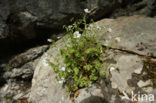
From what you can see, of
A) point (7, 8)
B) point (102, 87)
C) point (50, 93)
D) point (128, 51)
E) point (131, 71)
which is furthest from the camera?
point (7, 8)

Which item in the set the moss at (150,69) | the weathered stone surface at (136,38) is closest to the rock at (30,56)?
the weathered stone surface at (136,38)

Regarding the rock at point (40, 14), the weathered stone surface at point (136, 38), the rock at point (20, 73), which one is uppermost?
the rock at point (40, 14)

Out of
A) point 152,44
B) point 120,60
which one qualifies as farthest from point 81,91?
point 152,44

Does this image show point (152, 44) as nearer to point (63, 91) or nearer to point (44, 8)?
point (63, 91)

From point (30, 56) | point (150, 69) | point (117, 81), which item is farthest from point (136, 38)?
point (30, 56)

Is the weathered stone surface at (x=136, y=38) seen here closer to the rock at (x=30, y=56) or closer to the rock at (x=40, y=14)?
the rock at (x=40, y=14)

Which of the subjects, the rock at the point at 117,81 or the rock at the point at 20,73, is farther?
the rock at the point at 20,73

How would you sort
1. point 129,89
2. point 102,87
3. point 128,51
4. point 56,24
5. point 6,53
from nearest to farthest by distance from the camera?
1. point 129,89
2. point 102,87
3. point 128,51
4. point 56,24
5. point 6,53

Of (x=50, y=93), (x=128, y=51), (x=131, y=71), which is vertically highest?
(x=128, y=51)

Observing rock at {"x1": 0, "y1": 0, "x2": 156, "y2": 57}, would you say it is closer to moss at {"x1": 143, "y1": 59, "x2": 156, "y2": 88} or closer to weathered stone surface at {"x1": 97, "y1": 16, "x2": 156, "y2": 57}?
weathered stone surface at {"x1": 97, "y1": 16, "x2": 156, "y2": 57}

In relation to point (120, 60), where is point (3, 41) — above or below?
above
